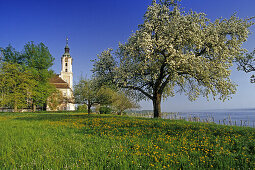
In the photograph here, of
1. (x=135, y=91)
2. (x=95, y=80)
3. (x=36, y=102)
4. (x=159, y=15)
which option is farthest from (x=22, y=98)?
(x=159, y=15)

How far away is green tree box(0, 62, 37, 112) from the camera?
106 ft

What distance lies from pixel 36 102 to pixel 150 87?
109 ft


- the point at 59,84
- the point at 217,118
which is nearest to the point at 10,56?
the point at 59,84

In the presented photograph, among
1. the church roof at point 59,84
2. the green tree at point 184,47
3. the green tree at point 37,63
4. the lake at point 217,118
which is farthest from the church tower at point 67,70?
the green tree at point 184,47

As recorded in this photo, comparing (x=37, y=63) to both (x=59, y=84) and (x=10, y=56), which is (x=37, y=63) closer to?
(x=10, y=56)

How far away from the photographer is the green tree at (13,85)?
3231cm

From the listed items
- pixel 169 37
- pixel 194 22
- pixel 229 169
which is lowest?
pixel 229 169

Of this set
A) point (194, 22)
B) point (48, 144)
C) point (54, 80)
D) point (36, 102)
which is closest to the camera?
point (48, 144)

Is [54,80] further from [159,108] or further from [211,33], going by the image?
[211,33]

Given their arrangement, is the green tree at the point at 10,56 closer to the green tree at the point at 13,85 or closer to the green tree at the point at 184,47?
the green tree at the point at 13,85

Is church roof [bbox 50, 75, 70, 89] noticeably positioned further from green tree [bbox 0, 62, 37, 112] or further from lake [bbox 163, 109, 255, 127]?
lake [bbox 163, 109, 255, 127]

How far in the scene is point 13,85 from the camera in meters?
34.3

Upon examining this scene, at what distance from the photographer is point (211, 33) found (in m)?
15.9

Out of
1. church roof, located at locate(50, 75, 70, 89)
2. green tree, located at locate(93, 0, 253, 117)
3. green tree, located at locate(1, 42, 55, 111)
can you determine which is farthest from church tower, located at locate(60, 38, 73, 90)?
green tree, located at locate(93, 0, 253, 117)
